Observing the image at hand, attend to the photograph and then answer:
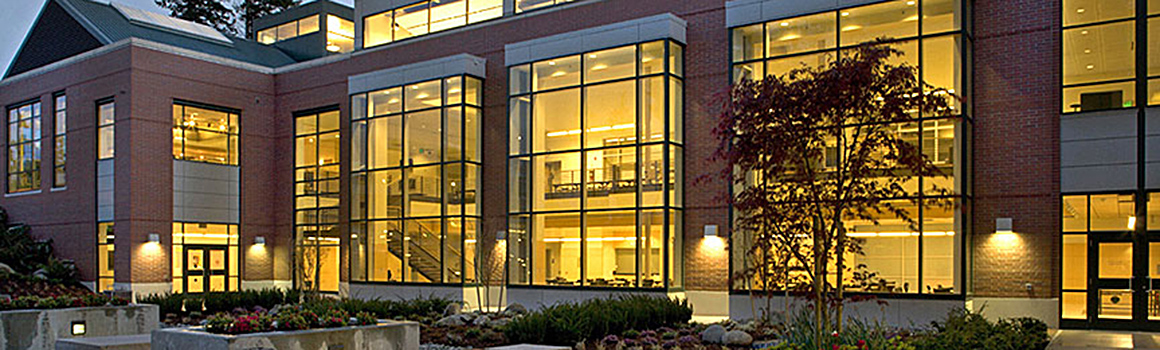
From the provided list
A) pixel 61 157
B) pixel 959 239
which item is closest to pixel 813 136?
pixel 959 239

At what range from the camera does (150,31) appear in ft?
111

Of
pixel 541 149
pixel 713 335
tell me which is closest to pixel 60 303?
pixel 713 335

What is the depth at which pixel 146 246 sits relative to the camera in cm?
2995

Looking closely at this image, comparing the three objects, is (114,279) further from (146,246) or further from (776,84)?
(776,84)

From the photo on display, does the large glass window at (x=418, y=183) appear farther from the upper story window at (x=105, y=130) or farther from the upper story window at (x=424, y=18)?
the upper story window at (x=105, y=130)

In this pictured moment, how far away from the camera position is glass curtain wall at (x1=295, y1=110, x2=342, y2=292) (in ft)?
106

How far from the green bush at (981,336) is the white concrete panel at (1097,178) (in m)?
4.04

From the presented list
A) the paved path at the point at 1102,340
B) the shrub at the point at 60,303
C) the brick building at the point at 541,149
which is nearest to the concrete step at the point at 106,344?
the shrub at the point at 60,303

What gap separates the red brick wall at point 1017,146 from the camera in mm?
19234

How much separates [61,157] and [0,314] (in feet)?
65.5

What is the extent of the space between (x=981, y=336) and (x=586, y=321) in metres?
5.73

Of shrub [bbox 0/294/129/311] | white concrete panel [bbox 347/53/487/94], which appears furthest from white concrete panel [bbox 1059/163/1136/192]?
shrub [bbox 0/294/129/311]

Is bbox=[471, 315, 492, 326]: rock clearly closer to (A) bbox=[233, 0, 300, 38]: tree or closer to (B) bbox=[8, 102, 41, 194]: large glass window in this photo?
(B) bbox=[8, 102, 41, 194]: large glass window

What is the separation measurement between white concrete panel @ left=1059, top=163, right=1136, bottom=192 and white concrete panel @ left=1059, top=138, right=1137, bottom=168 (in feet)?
0.32
